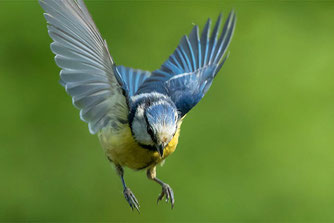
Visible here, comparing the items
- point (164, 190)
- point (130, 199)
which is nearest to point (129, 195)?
point (130, 199)

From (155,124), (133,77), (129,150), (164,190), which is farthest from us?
(133,77)

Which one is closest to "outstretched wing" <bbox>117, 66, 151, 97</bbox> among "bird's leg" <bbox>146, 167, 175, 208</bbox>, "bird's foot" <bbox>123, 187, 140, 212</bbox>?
"bird's leg" <bbox>146, 167, 175, 208</bbox>

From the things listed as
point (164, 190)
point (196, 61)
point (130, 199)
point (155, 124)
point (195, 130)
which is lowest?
point (195, 130)

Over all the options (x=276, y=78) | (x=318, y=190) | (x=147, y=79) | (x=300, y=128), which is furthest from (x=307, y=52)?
(x=147, y=79)

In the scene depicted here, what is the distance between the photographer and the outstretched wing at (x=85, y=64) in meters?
3.04

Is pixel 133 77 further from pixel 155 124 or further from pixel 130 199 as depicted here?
pixel 155 124

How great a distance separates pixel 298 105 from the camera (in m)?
5.58

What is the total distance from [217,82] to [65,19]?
261cm

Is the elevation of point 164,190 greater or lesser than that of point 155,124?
lesser

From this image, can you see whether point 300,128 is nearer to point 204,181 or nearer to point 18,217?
point 204,181

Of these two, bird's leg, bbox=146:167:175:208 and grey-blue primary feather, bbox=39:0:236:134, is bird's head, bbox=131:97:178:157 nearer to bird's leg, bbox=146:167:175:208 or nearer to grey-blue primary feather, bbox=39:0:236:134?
grey-blue primary feather, bbox=39:0:236:134

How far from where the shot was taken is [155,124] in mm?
2916

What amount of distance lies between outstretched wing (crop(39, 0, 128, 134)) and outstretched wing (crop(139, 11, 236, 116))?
1.49 ft

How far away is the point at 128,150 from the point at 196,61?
3.40ft
